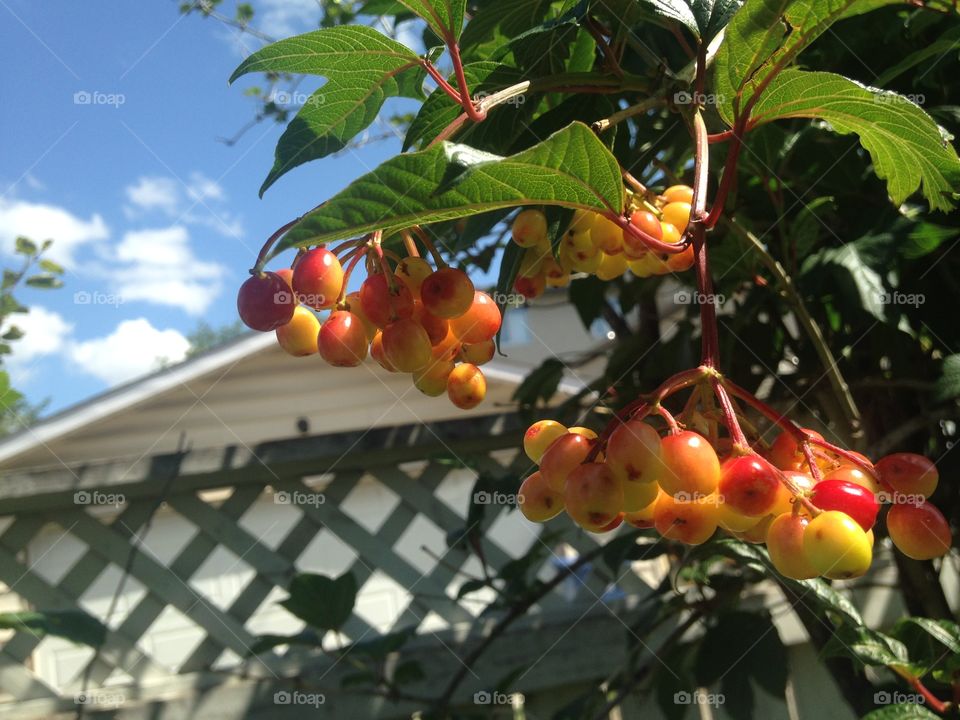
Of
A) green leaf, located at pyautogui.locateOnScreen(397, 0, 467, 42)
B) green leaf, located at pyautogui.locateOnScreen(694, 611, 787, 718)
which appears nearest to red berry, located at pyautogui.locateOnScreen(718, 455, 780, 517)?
green leaf, located at pyautogui.locateOnScreen(397, 0, 467, 42)

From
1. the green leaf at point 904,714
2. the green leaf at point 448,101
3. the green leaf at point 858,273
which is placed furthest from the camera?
the green leaf at point 858,273

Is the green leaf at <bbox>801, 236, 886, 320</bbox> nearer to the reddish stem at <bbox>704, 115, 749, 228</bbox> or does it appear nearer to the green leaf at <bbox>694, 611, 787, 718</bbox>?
the reddish stem at <bbox>704, 115, 749, 228</bbox>

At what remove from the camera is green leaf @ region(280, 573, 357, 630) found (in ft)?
4.71

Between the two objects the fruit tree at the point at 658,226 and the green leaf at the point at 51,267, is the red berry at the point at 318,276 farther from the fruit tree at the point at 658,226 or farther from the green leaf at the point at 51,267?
the green leaf at the point at 51,267

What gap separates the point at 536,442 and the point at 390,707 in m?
1.19

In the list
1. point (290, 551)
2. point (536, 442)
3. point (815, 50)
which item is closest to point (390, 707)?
point (290, 551)

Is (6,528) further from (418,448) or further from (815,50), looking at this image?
(815,50)

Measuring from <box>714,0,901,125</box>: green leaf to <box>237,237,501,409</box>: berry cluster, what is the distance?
0.20 meters

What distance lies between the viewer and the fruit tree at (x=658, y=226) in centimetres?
39

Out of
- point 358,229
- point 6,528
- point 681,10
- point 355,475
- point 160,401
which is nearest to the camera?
point 358,229

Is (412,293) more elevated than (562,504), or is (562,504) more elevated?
(412,293)

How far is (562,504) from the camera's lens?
0.46 m

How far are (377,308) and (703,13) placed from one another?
0.26 meters

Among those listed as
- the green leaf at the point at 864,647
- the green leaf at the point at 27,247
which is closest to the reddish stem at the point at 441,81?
the green leaf at the point at 864,647
